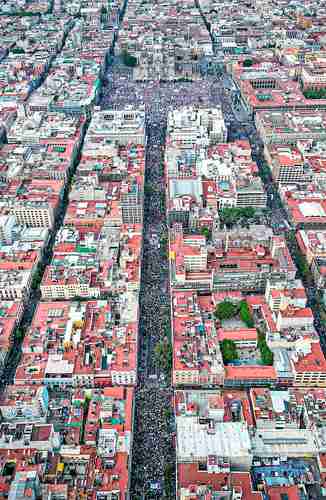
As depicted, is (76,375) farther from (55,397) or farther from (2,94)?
(2,94)

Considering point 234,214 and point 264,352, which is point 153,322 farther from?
point 234,214

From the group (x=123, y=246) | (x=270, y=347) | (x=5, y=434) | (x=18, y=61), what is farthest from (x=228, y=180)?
(x=18, y=61)

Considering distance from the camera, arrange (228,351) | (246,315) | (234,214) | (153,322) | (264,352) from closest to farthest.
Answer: (228,351) < (264,352) < (246,315) < (153,322) < (234,214)

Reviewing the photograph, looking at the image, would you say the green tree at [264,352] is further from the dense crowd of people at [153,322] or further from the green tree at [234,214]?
the green tree at [234,214]

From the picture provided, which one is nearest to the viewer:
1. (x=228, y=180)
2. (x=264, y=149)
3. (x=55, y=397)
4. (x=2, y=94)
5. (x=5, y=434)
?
(x=5, y=434)

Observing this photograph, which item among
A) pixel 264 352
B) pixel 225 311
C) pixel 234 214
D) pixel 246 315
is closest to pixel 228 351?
pixel 264 352

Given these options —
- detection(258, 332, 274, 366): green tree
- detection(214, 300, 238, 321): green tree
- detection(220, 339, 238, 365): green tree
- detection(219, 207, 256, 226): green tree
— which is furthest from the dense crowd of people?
detection(258, 332, 274, 366): green tree
